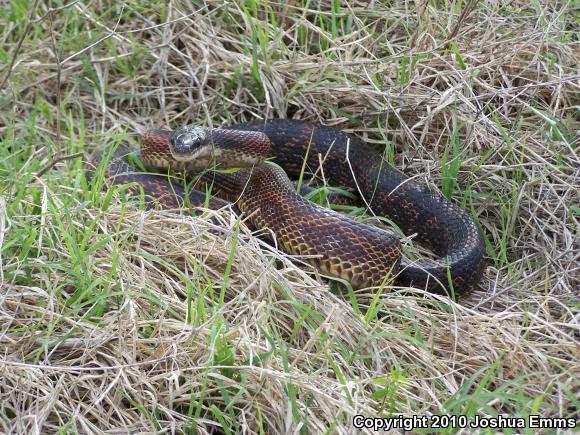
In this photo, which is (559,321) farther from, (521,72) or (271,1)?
(271,1)

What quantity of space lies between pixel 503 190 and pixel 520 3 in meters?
1.78

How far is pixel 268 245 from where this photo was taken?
4.52 m

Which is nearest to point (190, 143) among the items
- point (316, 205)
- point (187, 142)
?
point (187, 142)

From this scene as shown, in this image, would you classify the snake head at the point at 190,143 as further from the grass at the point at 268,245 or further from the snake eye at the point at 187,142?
the grass at the point at 268,245

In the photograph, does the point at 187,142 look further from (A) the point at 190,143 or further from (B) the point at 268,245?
(B) the point at 268,245

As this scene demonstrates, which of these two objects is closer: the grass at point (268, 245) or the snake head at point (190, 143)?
the grass at point (268, 245)

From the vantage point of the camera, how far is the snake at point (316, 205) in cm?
452

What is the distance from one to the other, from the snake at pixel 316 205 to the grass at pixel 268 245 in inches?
5.3

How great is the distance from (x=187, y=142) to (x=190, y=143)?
0.02 m

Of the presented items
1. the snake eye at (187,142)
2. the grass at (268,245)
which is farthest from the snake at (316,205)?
the grass at (268,245)

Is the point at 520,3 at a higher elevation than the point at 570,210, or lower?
higher

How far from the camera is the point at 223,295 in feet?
12.9

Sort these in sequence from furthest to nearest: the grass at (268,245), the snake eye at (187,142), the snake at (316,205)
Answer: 1. the snake eye at (187,142)
2. the snake at (316,205)
3. the grass at (268,245)

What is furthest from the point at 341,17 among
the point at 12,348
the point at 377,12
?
the point at 12,348
